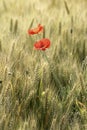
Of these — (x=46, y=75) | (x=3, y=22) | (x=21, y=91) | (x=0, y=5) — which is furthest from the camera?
(x=0, y=5)

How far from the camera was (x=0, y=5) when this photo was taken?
353cm

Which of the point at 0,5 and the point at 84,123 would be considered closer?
the point at 84,123

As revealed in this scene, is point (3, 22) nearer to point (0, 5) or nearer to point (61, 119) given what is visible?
point (0, 5)

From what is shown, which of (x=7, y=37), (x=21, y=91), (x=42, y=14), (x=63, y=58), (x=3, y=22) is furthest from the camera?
(x=42, y=14)

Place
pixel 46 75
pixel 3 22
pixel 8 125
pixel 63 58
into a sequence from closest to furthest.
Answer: pixel 8 125 → pixel 46 75 → pixel 63 58 → pixel 3 22

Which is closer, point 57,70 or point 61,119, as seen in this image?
point 61,119

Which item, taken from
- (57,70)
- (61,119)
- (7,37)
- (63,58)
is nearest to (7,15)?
(7,37)

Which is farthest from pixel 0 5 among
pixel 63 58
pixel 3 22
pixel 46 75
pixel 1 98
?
pixel 1 98

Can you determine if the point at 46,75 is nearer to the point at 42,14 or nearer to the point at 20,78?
the point at 20,78

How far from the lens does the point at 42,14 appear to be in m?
3.00

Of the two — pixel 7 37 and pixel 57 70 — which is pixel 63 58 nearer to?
pixel 57 70

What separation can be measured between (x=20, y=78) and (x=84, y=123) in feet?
1.03

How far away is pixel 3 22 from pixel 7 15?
1.15 ft

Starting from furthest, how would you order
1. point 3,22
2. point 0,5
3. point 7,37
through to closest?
point 0,5
point 3,22
point 7,37
